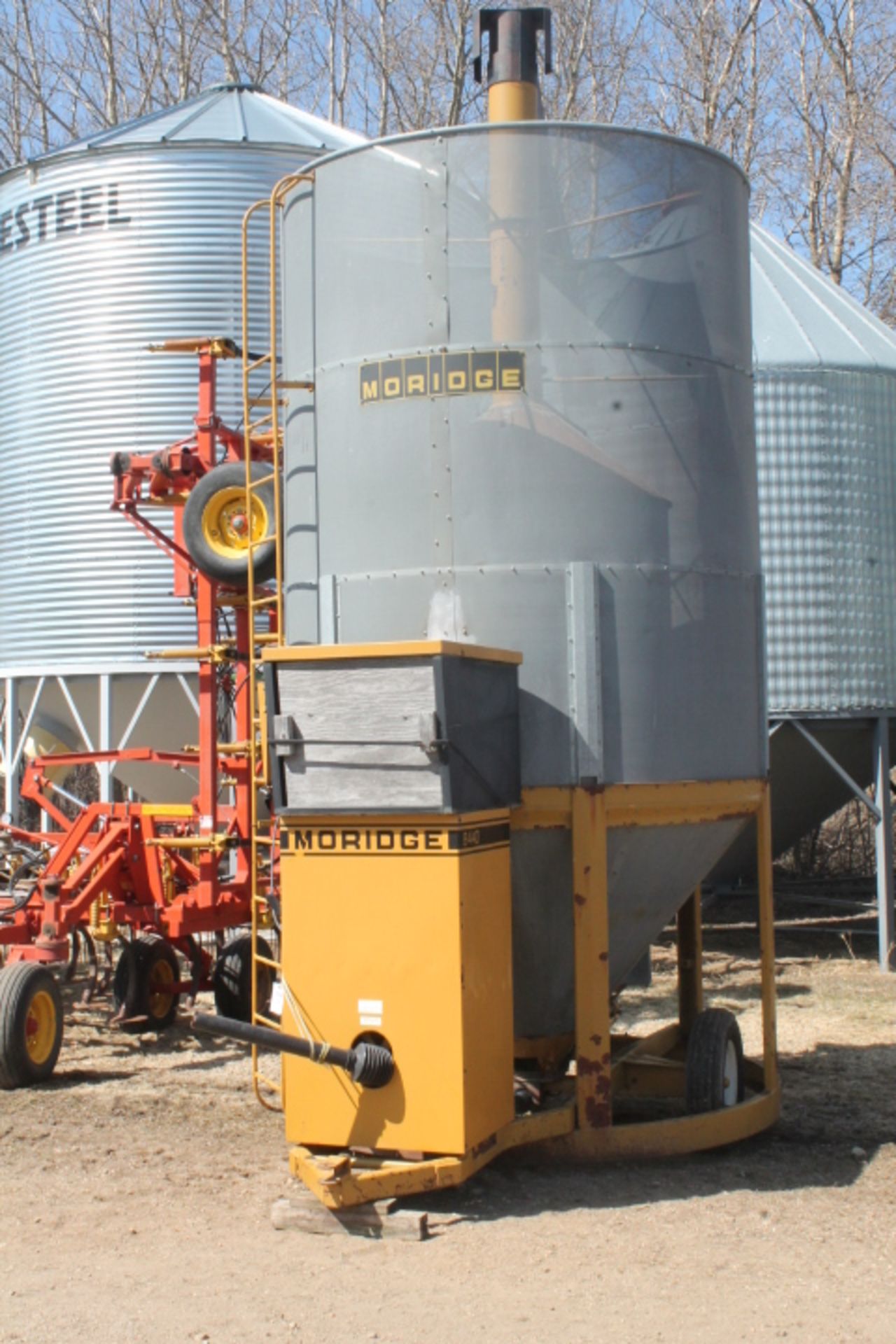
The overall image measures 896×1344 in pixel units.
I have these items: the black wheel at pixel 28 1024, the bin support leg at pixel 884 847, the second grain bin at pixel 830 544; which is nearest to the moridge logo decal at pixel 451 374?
the black wheel at pixel 28 1024

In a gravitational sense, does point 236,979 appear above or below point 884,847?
below

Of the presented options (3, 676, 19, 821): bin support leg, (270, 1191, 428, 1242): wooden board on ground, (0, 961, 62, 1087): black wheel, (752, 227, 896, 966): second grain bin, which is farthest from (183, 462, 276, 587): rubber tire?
(3, 676, 19, 821): bin support leg

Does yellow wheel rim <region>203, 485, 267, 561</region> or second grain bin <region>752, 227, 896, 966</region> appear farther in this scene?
second grain bin <region>752, 227, 896, 966</region>

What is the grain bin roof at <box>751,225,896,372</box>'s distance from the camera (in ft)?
50.4

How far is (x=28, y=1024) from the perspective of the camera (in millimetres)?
9984

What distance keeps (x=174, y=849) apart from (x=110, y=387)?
711 cm

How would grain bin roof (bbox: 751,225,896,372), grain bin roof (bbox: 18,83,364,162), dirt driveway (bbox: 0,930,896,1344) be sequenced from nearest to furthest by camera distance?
1. dirt driveway (bbox: 0,930,896,1344)
2. grain bin roof (bbox: 751,225,896,372)
3. grain bin roof (bbox: 18,83,364,162)

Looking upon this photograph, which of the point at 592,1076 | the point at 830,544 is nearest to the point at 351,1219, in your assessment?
the point at 592,1076

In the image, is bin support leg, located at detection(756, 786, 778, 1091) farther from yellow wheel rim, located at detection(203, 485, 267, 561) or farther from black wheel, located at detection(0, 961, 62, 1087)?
black wheel, located at detection(0, 961, 62, 1087)

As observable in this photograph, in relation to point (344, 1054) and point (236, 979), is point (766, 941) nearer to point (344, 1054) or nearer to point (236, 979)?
point (344, 1054)

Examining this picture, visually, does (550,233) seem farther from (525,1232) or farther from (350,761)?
(525,1232)

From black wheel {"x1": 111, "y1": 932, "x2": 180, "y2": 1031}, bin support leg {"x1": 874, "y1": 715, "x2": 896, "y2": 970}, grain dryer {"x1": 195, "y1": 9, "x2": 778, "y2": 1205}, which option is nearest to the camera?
grain dryer {"x1": 195, "y1": 9, "x2": 778, "y2": 1205}

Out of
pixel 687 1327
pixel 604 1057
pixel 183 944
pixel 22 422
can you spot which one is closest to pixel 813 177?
pixel 22 422

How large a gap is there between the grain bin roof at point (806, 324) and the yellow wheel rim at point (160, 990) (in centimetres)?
809
